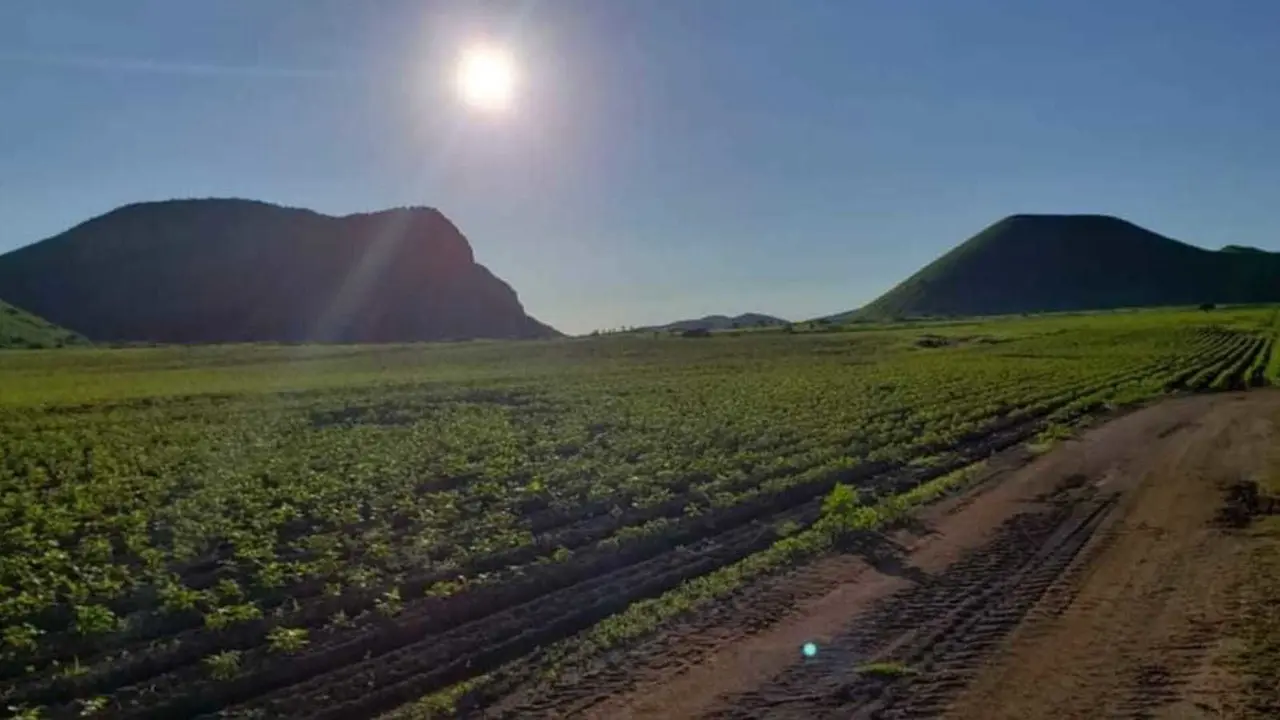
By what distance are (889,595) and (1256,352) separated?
224 ft

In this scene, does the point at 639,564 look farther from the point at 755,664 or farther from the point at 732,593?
the point at 755,664

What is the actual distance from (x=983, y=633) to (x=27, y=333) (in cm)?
15730

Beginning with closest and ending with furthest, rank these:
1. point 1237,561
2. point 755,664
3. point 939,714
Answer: point 939,714 < point 755,664 < point 1237,561

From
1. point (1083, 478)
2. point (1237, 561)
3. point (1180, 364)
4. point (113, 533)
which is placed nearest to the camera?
point (1237, 561)

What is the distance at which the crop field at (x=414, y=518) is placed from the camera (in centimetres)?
1072

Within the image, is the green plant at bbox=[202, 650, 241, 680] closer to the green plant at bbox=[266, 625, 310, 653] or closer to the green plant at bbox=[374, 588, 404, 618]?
the green plant at bbox=[266, 625, 310, 653]

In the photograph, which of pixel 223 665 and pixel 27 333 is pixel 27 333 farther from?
pixel 223 665

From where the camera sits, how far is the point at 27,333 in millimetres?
137125

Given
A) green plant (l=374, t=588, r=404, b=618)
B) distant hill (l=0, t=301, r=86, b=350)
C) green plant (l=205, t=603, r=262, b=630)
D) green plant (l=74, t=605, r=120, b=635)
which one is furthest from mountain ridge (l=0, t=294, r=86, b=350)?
green plant (l=374, t=588, r=404, b=618)

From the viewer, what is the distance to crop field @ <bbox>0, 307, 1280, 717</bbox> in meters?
10.7

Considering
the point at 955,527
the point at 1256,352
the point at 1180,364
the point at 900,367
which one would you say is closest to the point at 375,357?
the point at 900,367

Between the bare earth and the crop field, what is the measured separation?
3.10 feet

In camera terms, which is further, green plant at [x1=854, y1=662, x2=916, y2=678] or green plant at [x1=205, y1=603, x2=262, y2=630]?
green plant at [x1=205, y1=603, x2=262, y2=630]

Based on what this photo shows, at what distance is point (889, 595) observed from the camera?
1303cm
